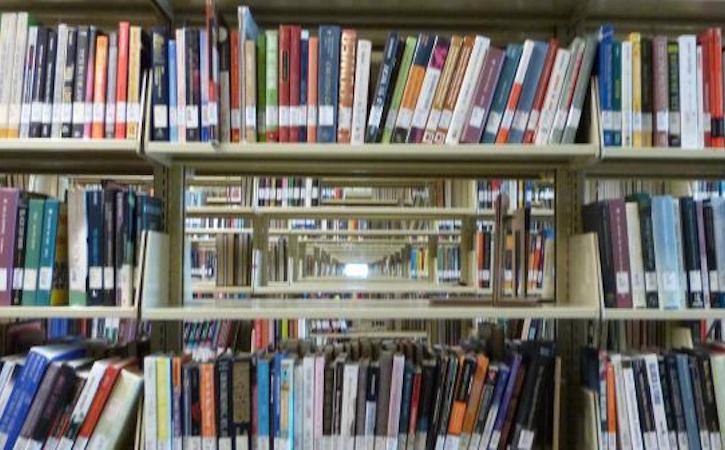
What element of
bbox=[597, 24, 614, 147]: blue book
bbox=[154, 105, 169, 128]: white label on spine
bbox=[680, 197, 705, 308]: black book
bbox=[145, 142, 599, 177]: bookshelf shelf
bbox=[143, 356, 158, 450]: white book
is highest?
bbox=[597, 24, 614, 147]: blue book

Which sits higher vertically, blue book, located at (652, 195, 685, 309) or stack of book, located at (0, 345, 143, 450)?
blue book, located at (652, 195, 685, 309)

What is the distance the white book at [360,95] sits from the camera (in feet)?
5.09

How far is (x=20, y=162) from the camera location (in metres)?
1.94

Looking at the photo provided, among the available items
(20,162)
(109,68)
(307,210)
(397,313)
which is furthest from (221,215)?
(397,313)

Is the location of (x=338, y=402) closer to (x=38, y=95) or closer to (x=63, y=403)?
(x=63, y=403)

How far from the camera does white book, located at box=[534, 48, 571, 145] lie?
158 cm

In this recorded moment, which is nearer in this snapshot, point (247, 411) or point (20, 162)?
point (247, 411)

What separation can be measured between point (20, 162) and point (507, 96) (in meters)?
1.40

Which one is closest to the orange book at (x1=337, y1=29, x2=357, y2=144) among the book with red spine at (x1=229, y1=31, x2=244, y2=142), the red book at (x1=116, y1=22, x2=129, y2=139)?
the book with red spine at (x1=229, y1=31, x2=244, y2=142)

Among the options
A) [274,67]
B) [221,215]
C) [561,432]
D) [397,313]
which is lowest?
[561,432]

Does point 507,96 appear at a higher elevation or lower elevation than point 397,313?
higher

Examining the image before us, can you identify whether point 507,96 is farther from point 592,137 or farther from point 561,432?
point 561,432

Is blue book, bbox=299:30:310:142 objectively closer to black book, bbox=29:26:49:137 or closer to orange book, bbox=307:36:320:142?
orange book, bbox=307:36:320:142

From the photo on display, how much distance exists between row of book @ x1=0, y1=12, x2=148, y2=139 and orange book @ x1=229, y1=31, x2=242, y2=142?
0.21 metres
